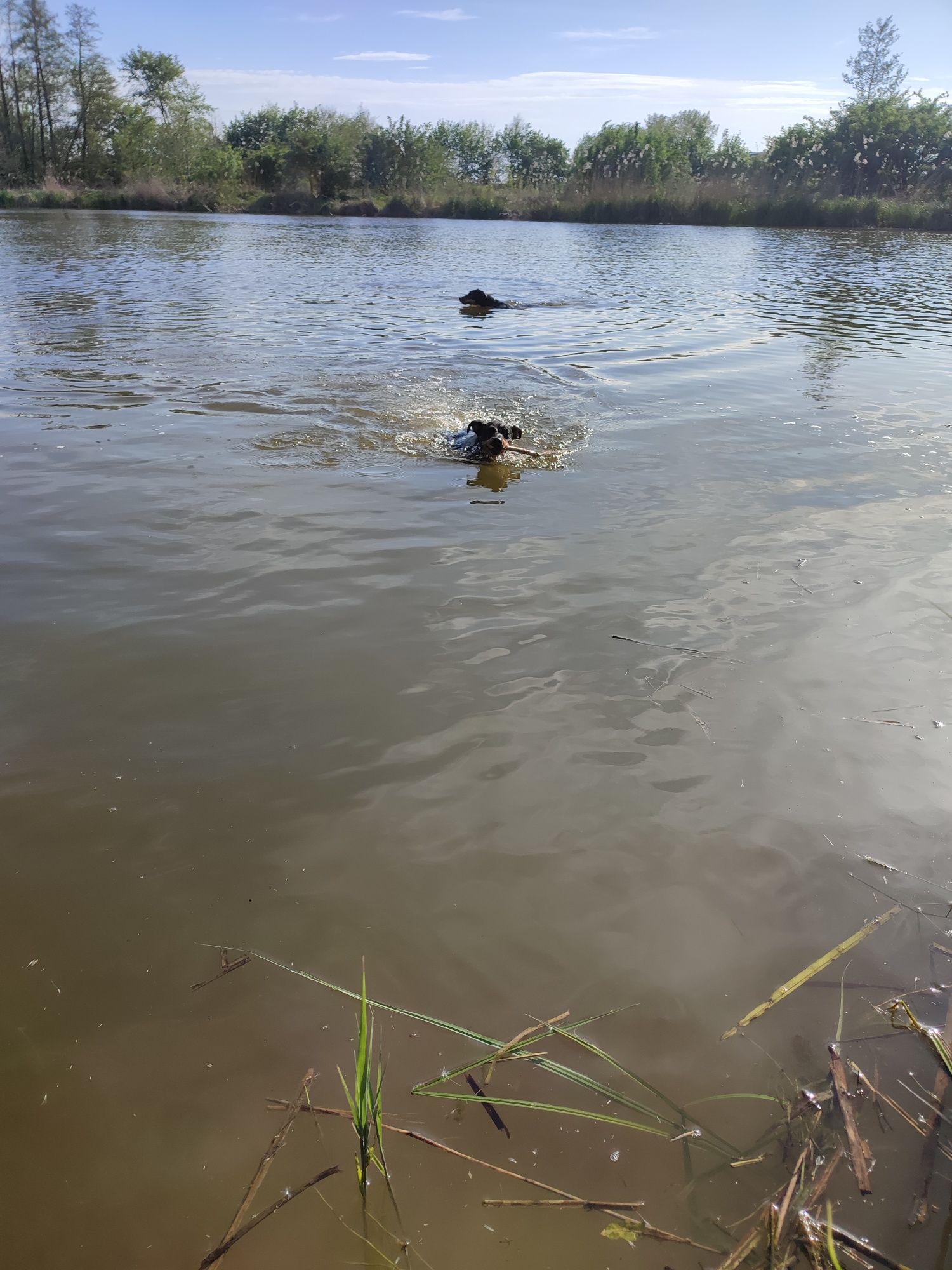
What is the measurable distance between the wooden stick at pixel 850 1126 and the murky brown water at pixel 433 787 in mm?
45

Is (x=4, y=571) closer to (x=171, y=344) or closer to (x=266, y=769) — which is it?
(x=266, y=769)

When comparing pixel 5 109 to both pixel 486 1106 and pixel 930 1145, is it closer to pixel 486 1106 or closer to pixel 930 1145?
pixel 486 1106

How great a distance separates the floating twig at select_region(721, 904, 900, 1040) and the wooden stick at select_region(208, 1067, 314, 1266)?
3.22ft

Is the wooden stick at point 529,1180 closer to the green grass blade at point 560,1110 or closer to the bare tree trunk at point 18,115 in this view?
the green grass blade at point 560,1110

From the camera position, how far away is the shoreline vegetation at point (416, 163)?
38625 mm

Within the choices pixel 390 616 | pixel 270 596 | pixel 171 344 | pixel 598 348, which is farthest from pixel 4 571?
pixel 598 348

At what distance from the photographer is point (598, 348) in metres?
10.5

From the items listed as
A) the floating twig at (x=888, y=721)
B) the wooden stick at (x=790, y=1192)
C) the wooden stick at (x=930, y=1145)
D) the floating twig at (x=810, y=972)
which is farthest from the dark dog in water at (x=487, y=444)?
the wooden stick at (x=790, y=1192)

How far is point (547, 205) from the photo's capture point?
1725 inches

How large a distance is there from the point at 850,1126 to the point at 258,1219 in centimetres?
123

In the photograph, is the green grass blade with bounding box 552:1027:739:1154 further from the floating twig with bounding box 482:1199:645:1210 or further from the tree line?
the tree line

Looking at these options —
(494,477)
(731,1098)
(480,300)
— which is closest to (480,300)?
(480,300)

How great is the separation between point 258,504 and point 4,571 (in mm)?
1440

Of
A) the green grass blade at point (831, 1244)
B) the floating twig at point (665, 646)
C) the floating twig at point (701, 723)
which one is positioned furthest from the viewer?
the floating twig at point (665, 646)
